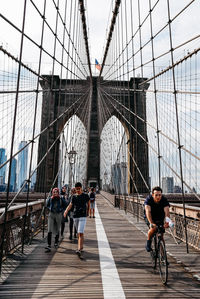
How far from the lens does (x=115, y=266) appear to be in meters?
2.61

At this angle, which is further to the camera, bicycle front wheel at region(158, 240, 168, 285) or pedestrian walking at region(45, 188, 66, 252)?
pedestrian walking at region(45, 188, 66, 252)

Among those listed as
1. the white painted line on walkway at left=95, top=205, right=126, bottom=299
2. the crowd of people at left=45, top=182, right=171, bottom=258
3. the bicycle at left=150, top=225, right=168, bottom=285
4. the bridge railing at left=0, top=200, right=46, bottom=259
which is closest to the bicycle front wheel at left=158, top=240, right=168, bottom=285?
the bicycle at left=150, top=225, right=168, bottom=285

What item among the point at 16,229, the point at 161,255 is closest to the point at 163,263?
the point at 161,255

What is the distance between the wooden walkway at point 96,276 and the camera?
6.36 feet

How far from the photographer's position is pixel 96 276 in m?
2.29

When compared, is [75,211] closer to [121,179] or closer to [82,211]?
[82,211]

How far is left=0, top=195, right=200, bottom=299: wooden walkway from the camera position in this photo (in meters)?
1.94

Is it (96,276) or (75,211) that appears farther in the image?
(75,211)

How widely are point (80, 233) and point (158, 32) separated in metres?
5.09

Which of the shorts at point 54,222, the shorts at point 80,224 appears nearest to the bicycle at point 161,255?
the shorts at point 80,224

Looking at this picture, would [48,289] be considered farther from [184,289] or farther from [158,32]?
[158,32]

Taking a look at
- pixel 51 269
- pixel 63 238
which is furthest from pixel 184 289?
pixel 63 238

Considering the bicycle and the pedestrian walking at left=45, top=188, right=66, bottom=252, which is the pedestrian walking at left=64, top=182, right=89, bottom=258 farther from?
the bicycle

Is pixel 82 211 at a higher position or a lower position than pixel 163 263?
higher
